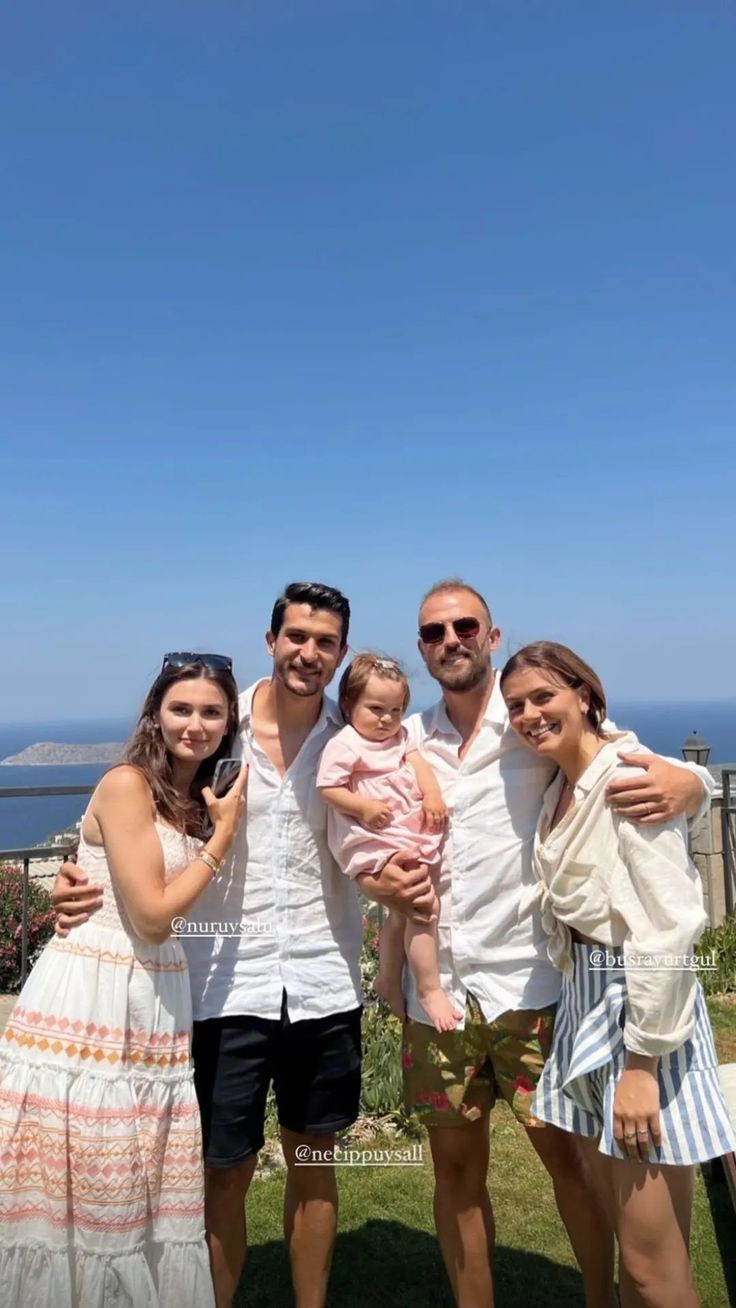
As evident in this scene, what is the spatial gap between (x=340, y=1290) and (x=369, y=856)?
201cm

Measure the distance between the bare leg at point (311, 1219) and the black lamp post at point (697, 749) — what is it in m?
6.23

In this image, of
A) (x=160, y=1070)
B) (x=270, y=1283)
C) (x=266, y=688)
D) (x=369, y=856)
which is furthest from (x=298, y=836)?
(x=270, y=1283)

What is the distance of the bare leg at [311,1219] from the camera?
3094 mm

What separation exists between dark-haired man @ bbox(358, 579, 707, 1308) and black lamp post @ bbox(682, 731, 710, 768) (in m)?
5.98

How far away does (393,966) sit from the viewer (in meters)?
3.20

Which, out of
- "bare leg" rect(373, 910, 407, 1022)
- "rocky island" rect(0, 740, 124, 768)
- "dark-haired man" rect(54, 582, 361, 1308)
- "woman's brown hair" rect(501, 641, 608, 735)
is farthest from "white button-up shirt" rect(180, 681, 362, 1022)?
"woman's brown hair" rect(501, 641, 608, 735)

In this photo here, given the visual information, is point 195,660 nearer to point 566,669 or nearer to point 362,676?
point 362,676

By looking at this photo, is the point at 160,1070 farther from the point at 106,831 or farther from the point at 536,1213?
the point at 536,1213

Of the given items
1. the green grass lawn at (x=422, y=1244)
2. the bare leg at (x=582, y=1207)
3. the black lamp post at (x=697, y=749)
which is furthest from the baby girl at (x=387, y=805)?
the black lamp post at (x=697, y=749)

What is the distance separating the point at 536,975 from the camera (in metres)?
2.87

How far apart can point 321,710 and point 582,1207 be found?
75.1 inches

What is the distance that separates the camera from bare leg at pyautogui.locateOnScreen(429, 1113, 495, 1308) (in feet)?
9.75

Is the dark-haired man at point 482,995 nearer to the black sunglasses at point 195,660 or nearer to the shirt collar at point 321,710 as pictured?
the shirt collar at point 321,710

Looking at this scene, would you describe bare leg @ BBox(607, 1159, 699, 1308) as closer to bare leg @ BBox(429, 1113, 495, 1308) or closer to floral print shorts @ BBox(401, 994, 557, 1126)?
floral print shorts @ BBox(401, 994, 557, 1126)
